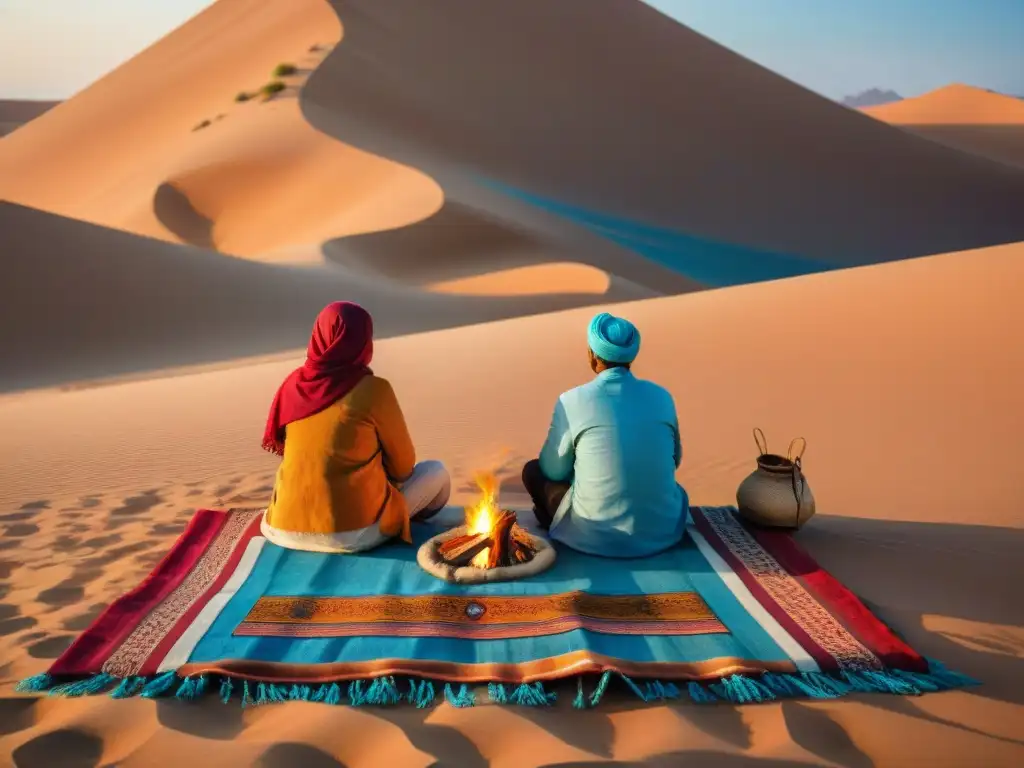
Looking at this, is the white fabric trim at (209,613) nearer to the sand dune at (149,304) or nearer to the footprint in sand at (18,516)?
the footprint in sand at (18,516)

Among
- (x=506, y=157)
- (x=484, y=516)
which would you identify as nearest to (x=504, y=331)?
(x=484, y=516)

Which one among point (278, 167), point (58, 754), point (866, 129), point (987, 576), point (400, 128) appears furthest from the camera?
point (866, 129)

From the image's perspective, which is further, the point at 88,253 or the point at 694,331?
the point at 88,253

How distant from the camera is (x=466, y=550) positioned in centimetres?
400

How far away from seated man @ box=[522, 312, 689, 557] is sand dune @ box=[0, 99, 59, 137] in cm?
9473

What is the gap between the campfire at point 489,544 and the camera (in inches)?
155

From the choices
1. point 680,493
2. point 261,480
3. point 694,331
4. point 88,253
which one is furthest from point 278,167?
point 680,493

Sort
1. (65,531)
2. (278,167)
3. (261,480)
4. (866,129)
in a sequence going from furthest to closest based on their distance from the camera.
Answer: (866,129), (278,167), (261,480), (65,531)

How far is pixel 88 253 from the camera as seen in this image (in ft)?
47.5

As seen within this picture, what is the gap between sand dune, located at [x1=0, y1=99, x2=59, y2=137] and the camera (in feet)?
282

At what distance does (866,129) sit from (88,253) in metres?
34.6

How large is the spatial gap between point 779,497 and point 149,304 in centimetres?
1199

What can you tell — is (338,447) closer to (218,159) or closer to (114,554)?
(114,554)

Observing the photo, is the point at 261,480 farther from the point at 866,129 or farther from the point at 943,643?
the point at 866,129
